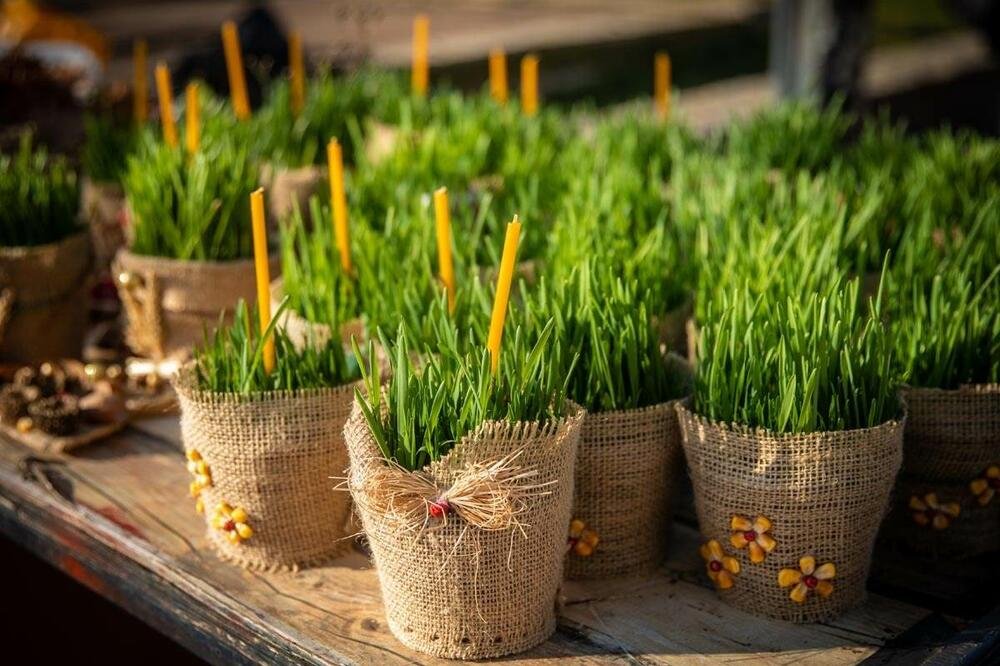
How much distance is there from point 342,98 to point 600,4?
26.0 feet

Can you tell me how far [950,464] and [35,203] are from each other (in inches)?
57.0

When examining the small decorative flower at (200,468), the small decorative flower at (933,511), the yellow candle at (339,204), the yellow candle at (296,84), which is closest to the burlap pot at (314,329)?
the yellow candle at (339,204)

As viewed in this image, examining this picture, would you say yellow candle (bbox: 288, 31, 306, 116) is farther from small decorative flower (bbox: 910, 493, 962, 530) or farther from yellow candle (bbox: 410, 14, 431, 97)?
small decorative flower (bbox: 910, 493, 962, 530)

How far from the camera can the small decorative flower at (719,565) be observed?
1.35m

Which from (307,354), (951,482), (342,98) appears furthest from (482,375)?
(342,98)

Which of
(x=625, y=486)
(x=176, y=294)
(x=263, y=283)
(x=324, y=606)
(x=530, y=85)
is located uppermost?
(x=530, y=85)

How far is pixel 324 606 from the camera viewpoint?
1.38m

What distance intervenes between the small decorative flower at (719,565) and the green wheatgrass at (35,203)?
1242 millimetres

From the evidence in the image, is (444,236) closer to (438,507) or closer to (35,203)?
(438,507)

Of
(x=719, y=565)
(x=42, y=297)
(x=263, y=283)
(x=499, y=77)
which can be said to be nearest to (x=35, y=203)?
(x=42, y=297)

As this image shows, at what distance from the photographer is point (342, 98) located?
2.79 meters

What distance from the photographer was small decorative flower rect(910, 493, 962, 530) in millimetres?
1445

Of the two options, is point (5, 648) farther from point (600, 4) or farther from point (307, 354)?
point (600, 4)

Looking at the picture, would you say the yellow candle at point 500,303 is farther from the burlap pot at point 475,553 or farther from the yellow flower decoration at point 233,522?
the yellow flower decoration at point 233,522
